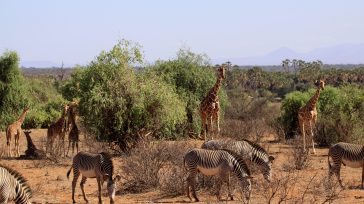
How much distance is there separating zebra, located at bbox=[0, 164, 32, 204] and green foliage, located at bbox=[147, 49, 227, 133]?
16.7 meters

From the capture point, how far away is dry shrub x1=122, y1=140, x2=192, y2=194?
1380cm

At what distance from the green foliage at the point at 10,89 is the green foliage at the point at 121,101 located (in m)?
7.61

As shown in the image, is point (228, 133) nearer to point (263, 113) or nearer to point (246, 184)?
point (246, 184)

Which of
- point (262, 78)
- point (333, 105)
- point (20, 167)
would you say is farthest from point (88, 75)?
point (262, 78)

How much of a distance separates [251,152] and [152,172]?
2.45m

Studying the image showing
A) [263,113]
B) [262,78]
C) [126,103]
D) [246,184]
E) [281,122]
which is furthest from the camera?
[262,78]

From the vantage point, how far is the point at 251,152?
1405 centimetres

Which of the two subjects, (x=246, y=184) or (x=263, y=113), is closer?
(x=246, y=184)

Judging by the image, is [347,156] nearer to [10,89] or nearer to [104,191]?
A: [104,191]

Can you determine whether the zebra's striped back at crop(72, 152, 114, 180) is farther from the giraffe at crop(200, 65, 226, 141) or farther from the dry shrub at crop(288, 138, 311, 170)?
the giraffe at crop(200, 65, 226, 141)

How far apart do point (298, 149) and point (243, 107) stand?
2108cm

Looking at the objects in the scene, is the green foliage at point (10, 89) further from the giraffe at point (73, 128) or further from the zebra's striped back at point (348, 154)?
the zebra's striped back at point (348, 154)

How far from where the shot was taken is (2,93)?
27984 mm

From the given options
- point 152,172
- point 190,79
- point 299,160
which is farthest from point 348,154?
point 190,79
